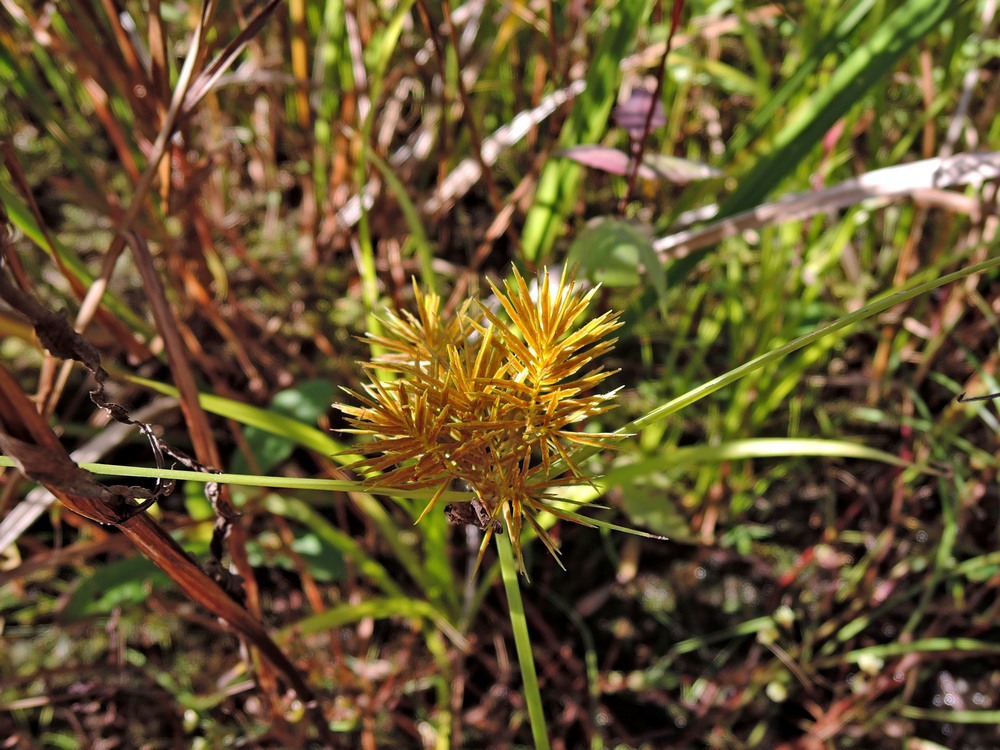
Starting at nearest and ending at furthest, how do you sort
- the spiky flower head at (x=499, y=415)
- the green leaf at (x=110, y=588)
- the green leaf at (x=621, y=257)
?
the spiky flower head at (x=499, y=415) < the green leaf at (x=621, y=257) < the green leaf at (x=110, y=588)

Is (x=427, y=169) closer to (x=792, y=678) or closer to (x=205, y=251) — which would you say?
(x=205, y=251)

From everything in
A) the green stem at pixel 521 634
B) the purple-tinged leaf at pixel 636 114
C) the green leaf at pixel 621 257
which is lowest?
the green stem at pixel 521 634

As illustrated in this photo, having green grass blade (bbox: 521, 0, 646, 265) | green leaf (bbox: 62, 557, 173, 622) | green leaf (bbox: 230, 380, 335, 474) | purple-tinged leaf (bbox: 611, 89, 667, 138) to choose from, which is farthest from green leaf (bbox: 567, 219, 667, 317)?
A: green leaf (bbox: 62, 557, 173, 622)

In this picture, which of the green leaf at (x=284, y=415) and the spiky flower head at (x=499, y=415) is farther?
the green leaf at (x=284, y=415)

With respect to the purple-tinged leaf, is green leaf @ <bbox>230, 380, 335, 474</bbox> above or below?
below

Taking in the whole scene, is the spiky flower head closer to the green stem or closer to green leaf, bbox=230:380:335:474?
the green stem

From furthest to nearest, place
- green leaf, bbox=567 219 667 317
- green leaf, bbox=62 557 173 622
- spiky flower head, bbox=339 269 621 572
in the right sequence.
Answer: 1. green leaf, bbox=62 557 173 622
2. green leaf, bbox=567 219 667 317
3. spiky flower head, bbox=339 269 621 572

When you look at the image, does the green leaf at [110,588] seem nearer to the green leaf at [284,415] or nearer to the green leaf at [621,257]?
the green leaf at [284,415]

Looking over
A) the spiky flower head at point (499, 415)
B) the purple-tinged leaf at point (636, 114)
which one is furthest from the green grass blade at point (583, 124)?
the spiky flower head at point (499, 415)

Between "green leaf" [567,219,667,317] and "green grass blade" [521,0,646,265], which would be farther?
"green grass blade" [521,0,646,265]

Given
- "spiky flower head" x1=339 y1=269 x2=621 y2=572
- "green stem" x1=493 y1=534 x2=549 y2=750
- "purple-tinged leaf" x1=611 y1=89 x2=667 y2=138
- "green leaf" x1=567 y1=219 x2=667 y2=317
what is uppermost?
"purple-tinged leaf" x1=611 y1=89 x2=667 y2=138
